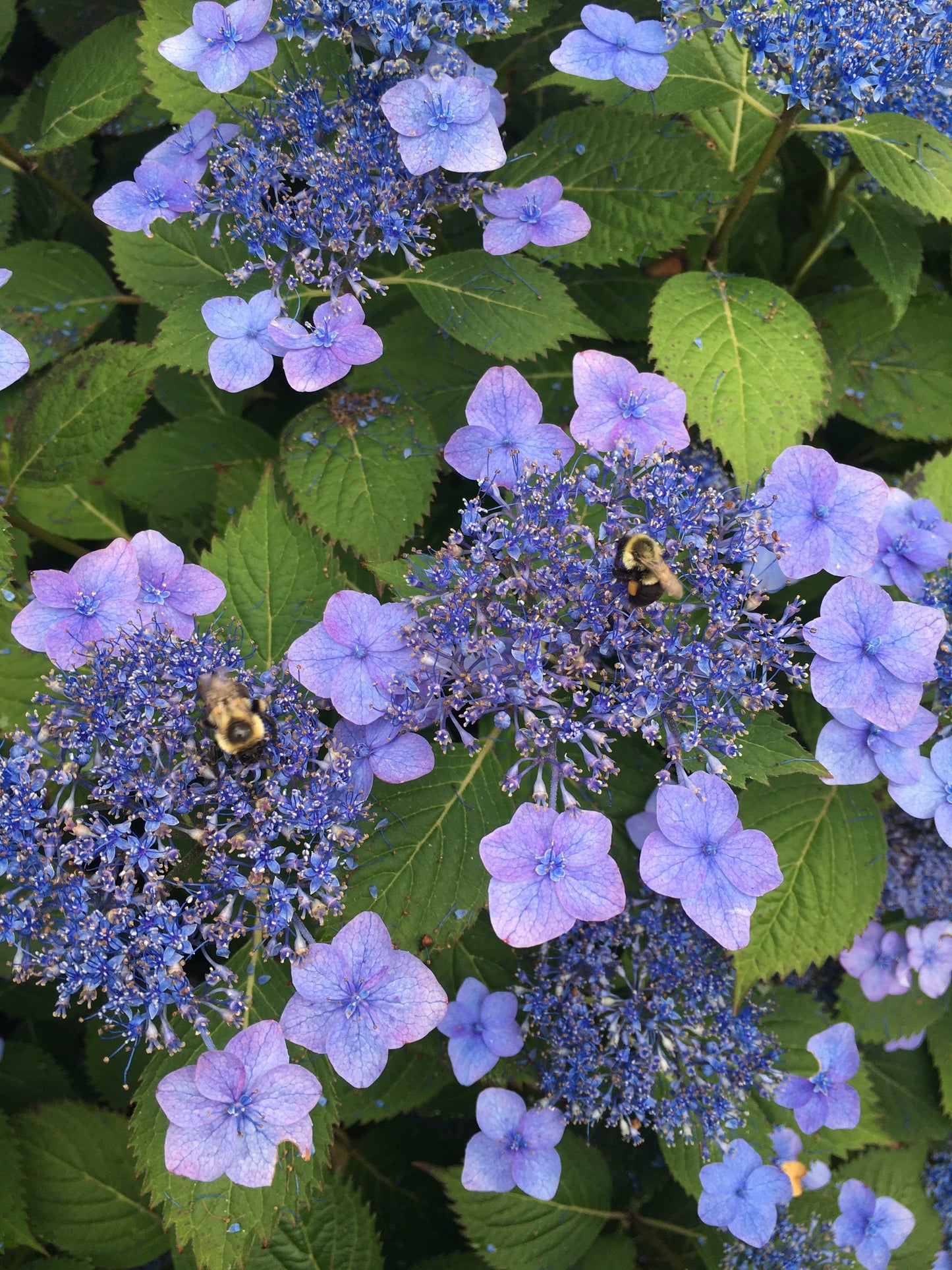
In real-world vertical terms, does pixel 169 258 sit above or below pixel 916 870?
above

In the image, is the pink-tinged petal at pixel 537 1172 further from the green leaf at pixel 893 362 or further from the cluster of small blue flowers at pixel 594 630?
the green leaf at pixel 893 362

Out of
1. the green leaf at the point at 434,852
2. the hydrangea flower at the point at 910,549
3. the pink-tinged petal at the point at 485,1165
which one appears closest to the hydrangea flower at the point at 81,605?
the green leaf at the point at 434,852

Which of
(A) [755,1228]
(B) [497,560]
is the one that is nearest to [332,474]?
(B) [497,560]

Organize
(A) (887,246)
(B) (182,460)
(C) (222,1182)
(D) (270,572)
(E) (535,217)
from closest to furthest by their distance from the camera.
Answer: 1. (C) (222,1182)
2. (D) (270,572)
3. (E) (535,217)
4. (A) (887,246)
5. (B) (182,460)

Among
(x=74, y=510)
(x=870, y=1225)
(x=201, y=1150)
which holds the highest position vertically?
(x=74, y=510)

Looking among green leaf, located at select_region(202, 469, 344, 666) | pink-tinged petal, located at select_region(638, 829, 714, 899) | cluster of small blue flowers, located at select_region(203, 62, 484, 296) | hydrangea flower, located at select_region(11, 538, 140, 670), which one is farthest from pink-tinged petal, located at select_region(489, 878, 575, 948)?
cluster of small blue flowers, located at select_region(203, 62, 484, 296)

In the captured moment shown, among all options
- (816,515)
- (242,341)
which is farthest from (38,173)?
(816,515)

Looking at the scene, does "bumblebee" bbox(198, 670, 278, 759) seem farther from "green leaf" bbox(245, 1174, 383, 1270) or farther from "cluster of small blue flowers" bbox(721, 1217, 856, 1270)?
"cluster of small blue flowers" bbox(721, 1217, 856, 1270)

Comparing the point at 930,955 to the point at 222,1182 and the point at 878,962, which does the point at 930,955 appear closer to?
the point at 878,962
